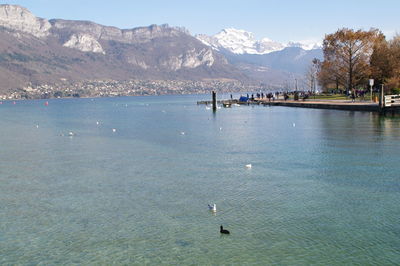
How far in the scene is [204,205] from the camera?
21719 mm

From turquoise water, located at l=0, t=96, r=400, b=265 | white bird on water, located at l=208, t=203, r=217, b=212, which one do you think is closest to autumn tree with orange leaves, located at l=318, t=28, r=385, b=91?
turquoise water, located at l=0, t=96, r=400, b=265

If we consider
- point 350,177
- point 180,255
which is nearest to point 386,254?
point 180,255

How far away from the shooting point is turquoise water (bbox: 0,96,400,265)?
53.4ft

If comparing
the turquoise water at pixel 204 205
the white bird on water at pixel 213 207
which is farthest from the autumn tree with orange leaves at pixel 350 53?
the white bird on water at pixel 213 207

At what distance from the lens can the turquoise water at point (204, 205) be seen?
1627 cm

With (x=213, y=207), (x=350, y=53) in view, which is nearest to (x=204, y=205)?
(x=213, y=207)

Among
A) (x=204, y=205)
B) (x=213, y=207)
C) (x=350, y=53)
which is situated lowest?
(x=204, y=205)

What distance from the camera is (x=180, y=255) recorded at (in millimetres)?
16062

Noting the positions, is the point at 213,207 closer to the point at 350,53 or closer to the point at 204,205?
the point at 204,205

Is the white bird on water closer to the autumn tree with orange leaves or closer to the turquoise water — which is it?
the turquoise water

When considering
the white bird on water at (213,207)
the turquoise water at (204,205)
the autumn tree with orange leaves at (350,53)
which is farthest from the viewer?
the autumn tree with orange leaves at (350,53)

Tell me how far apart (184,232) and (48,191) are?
1062cm

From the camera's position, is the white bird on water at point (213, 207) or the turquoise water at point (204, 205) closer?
the turquoise water at point (204, 205)

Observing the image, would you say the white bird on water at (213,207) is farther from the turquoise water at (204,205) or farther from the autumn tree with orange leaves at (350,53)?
the autumn tree with orange leaves at (350,53)
